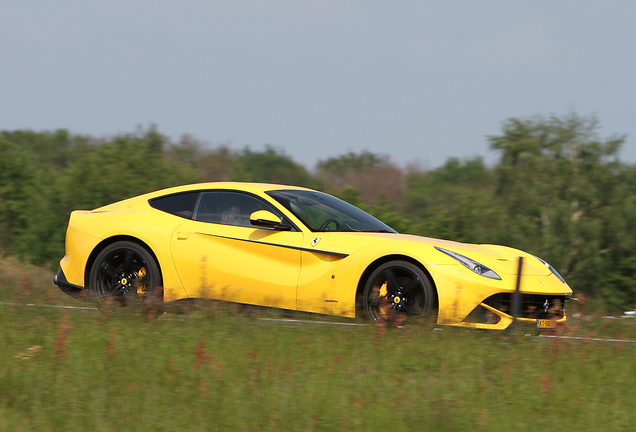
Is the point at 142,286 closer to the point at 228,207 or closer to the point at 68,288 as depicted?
the point at 68,288

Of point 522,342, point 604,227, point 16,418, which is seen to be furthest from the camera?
point 604,227

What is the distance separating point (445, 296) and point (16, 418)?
3.28 meters

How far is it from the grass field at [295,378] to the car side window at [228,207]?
3.52 ft

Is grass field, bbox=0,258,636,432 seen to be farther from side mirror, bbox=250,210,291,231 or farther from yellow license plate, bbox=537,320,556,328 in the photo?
side mirror, bbox=250,210,291,231

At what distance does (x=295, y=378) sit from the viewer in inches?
165

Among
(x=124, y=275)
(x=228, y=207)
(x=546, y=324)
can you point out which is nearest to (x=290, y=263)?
(x=228, y=207)

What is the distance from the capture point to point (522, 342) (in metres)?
5.37

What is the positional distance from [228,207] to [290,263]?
936mm

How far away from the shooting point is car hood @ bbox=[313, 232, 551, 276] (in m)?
5.73

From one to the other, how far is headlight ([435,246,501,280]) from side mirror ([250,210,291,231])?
1501 millimetres

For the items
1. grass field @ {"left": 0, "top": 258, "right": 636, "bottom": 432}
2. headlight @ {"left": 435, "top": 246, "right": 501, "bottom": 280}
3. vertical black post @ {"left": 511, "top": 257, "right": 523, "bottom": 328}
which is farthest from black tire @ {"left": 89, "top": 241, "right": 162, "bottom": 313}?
vertical black post @ {"left": 511, "top": 257, "right": 523, "bottom": 328}

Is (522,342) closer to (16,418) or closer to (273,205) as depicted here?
(273,205)

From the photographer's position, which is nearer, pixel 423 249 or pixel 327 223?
pixel 423 249

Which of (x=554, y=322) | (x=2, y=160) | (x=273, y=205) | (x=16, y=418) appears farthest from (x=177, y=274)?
(x=2, y=160)
